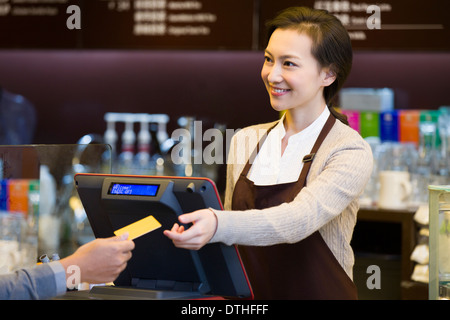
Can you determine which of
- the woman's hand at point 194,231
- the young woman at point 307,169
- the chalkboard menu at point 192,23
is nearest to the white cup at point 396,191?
the chalkboard menu at point 192,23

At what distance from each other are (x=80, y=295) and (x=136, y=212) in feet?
0.74

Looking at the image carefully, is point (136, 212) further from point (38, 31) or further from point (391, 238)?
point (38, 31)

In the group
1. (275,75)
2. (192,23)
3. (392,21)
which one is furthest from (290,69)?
(192,23)

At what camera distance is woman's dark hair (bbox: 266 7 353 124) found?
158 cm

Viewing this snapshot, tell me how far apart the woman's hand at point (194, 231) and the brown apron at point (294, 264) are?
0.37m

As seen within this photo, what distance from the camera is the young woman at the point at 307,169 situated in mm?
1483

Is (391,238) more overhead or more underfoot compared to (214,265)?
more underfoot

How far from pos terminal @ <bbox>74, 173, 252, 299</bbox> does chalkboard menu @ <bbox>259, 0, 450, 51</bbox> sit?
2097 mm

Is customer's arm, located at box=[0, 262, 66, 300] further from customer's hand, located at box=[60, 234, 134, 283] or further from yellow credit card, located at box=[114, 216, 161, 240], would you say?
yellow credit card, located at box=[114, 216, 161, 240]

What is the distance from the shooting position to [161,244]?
4.45 ft

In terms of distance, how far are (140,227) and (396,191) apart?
75.4 inches

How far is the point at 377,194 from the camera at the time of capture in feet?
10.3

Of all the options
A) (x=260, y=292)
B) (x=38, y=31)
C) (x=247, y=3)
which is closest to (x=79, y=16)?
(x=38, y=31)

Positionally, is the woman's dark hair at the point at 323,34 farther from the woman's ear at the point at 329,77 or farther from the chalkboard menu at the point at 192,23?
the chalkboard menu at the point at 192,23
